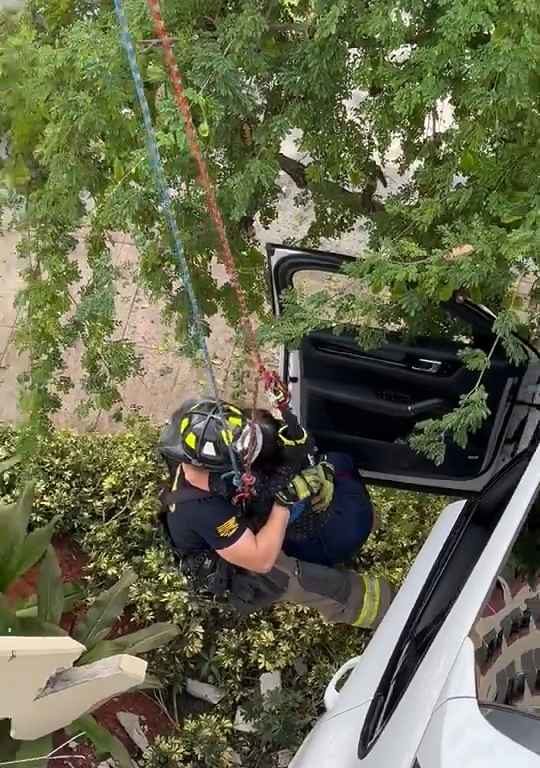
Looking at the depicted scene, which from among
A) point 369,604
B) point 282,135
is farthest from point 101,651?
point 282,135

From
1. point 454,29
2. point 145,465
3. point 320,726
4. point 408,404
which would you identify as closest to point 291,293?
point 408,404

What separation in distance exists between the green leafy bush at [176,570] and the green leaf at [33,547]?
0.40 m

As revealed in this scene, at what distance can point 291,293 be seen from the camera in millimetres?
2908

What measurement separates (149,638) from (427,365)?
1.53 meters

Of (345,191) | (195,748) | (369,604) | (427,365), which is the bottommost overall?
(195,748)

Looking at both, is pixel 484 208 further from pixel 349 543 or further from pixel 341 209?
pixel 349 543

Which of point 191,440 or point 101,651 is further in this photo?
point 101,651

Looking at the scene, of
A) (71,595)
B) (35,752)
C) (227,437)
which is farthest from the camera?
(71,595)

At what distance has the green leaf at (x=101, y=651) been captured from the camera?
325 cm

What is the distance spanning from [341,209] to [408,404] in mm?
805

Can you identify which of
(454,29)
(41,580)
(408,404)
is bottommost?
(41,580)

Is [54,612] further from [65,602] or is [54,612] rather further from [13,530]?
[13,530]

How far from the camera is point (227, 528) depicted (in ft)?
9.21

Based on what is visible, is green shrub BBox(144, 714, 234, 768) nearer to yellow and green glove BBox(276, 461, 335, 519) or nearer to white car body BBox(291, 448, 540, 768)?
white car body BBox(291, 448, 540, 768)
